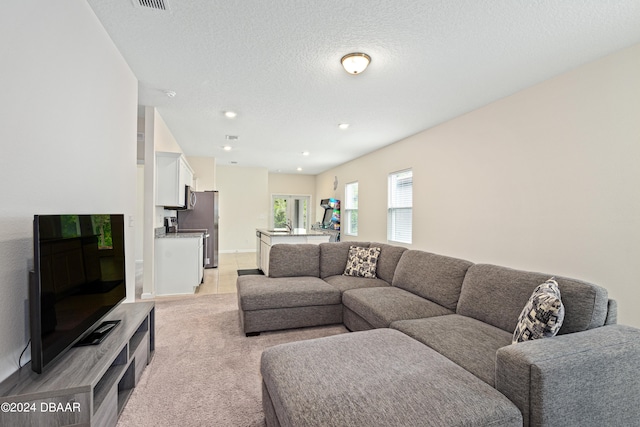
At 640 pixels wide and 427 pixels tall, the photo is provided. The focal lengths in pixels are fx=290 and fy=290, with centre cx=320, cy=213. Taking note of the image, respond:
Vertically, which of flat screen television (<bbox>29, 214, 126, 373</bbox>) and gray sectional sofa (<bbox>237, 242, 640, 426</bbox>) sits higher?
flat screen television (<bbox>29, 214, 126, 373</bbox>)

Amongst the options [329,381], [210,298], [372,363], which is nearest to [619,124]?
[372,363]

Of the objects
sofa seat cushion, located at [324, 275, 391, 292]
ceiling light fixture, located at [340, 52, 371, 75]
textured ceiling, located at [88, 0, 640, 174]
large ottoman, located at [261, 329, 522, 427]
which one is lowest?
sofa seat cushion, located at [324, 275, 391, 292]

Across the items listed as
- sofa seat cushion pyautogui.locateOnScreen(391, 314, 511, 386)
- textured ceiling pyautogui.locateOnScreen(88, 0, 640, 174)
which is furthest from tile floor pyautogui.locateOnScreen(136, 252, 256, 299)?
sofa seat cushion pyautogui.locateOnScreen(391, 314, 511, 386)

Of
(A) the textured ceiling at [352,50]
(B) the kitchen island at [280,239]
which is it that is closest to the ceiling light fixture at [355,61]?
(A) the textured ceiling at [352,50]

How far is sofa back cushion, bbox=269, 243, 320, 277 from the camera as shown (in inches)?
137

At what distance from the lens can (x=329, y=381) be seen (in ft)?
4.30

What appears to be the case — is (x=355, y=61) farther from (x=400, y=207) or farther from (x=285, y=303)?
(x=400, y=207)

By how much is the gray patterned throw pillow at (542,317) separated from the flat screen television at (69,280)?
230cm

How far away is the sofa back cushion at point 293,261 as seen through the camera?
137 inches

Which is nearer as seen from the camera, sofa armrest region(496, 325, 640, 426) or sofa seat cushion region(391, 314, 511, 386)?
sofa armrest region(496, 325, 640, 426)

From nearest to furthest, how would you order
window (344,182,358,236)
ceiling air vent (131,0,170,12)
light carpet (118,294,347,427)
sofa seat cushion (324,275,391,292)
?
light carpet (118,294,347,427)
ceiling air vent (131,0,170,12)
sofa seat cushion (324,275,391,292)
window (344,182,358,236)

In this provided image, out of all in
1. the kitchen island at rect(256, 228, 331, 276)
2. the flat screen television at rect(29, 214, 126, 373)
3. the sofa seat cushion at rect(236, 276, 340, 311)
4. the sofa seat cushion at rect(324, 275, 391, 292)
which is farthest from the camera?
the kitchen island at rect(256, 228, 331, 276)

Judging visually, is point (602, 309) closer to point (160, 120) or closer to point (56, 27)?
point (56, 27)

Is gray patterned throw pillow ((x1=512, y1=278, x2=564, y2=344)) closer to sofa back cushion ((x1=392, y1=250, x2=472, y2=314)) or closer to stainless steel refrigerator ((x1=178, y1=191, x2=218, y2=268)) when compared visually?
sofa back cushion ((x1=392, y1=250, x2=472, y2=314))
